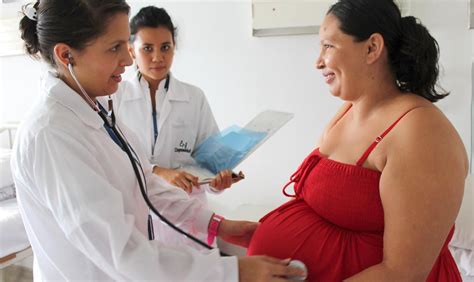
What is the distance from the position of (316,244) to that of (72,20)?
0.77 m

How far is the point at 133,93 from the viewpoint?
1.85m

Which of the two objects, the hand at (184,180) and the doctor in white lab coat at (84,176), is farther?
the hand at (184,180)

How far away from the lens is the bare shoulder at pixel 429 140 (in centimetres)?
87

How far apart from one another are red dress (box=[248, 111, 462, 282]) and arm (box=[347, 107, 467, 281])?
0.16 ft

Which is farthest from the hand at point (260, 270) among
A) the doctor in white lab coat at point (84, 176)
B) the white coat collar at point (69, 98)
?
the white coat collar at point (69, 98)

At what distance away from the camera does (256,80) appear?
8.09ft

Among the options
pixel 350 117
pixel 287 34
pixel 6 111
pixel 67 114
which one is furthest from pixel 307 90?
pixel 6 111

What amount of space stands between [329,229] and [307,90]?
1.41 metres

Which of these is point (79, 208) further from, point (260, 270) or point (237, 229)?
point (237, 229)

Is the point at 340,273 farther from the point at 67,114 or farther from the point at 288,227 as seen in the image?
the point at 67,114

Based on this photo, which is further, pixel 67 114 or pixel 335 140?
pixel 335 140

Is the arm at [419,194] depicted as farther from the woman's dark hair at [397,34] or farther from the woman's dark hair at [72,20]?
the woman's dark hair at [72,20]

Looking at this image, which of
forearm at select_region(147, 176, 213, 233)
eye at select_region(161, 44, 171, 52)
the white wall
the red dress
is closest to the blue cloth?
forearm at select_region(147, 176, 213, 233)

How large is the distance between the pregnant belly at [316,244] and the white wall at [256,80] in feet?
4.22
